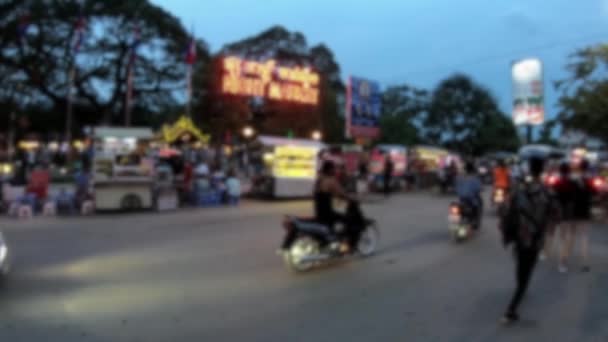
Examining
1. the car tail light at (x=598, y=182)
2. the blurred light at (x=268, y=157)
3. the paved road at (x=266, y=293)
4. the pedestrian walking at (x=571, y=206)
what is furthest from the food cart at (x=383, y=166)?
the pedestrian walking at (x=571, y=206)

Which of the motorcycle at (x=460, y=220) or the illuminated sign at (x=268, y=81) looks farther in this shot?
the illuminated sign at (x=268, y=81)

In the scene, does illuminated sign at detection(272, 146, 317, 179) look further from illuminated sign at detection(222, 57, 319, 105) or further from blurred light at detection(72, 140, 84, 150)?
blurred light at detection(72, 140, 84, 150)

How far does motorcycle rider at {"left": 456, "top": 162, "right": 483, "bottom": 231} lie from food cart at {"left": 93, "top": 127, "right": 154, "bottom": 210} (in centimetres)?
887

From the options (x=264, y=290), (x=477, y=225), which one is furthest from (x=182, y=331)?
(x=477, y=225)

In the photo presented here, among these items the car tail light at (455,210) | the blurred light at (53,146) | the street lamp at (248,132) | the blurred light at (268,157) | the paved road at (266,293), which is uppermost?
the street lamp at (248,132)

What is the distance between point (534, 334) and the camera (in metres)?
4.83

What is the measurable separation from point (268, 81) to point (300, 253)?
17080 millimetres

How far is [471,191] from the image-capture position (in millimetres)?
10570

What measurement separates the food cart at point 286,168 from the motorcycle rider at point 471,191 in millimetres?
8560

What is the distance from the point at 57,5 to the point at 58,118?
8.53m

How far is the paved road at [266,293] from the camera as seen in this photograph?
4.90 meters

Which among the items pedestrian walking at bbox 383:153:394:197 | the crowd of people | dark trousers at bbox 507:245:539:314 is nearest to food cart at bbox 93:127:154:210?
the crowd of people

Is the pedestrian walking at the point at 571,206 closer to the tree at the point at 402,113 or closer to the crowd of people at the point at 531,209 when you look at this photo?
the crowd of people at the point at 531,209

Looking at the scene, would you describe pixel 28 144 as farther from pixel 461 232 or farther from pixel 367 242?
pixel 461 232
